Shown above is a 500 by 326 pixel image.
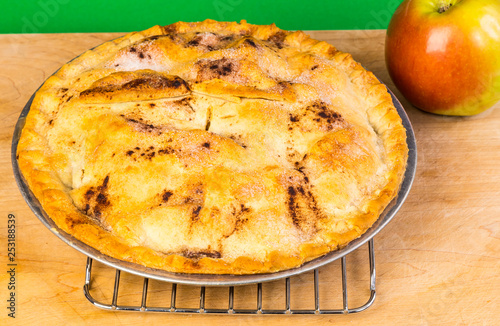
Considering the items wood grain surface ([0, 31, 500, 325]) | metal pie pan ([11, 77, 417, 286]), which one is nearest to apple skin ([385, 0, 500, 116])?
Result: wood grain surface ([0, 31, 500, 325])

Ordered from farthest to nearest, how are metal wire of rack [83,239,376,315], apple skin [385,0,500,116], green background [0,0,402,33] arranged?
green background [0,0,402,33]
apple skin [385,0,500,116]
metal wire of rack [83,239,376,315]

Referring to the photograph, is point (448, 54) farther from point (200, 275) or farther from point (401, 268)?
point (200, 275)

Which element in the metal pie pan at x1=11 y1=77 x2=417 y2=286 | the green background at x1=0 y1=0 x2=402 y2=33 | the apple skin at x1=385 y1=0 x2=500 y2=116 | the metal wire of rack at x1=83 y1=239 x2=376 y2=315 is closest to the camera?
the metal pie pan at x1=11 y1=77 x2=417 y2=286

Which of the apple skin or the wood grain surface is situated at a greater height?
the apple skin

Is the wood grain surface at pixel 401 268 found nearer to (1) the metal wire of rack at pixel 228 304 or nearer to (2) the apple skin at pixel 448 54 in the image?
(1) the metal wire of rack at pixel 228 304

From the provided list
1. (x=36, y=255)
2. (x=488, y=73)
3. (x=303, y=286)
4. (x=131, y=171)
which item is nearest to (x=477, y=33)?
(x=488, y=73)

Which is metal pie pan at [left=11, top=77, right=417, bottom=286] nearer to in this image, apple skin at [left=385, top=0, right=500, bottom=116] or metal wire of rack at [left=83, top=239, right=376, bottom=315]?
metal wire of rack at [left=83, top=239, right=376, bottom=315]

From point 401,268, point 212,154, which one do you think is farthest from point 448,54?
point 212,154
